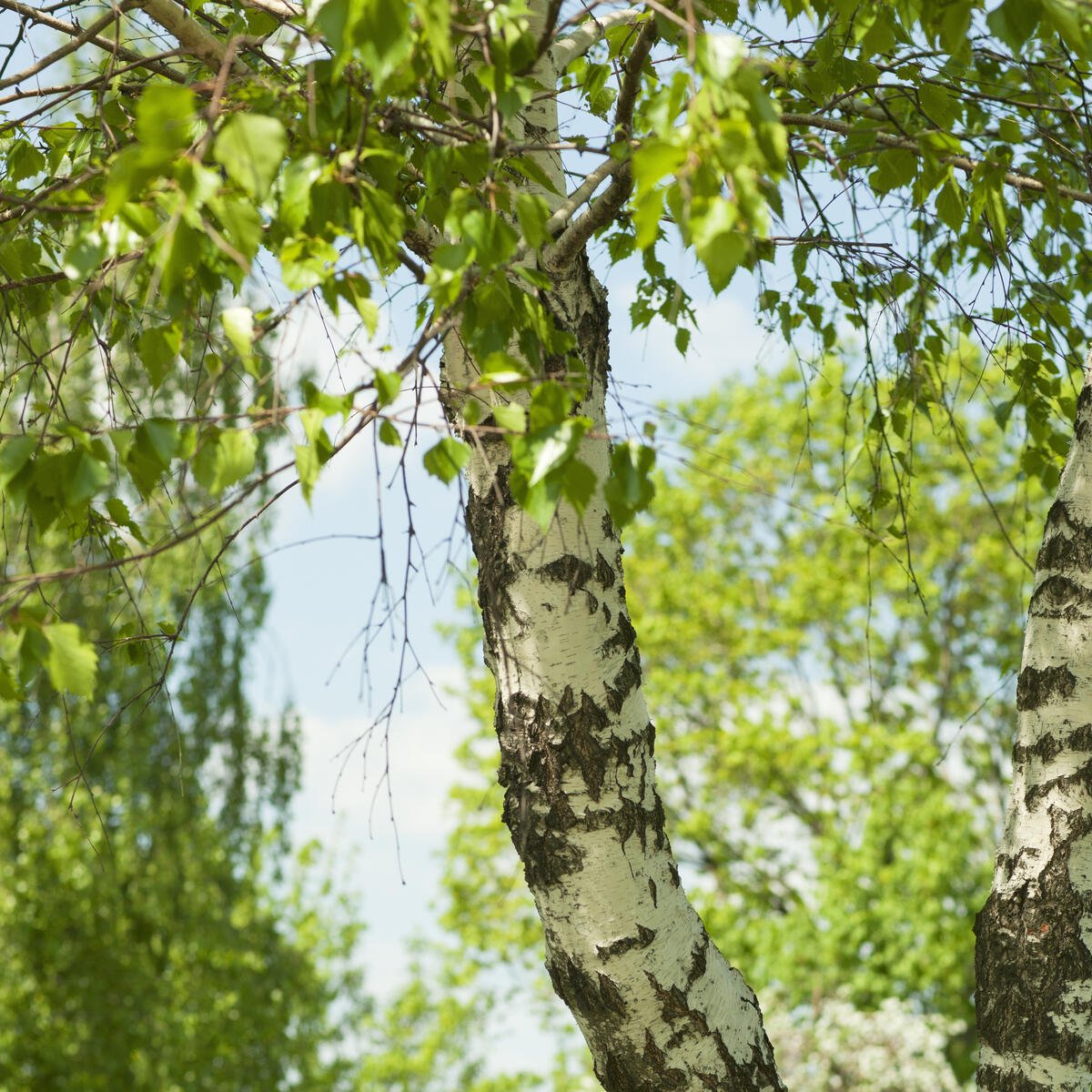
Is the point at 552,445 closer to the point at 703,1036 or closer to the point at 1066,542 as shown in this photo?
the point at 703,1036

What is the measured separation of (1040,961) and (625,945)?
2.40 feet

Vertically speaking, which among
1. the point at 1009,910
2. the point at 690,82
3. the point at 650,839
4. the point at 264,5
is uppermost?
the point at 264,5

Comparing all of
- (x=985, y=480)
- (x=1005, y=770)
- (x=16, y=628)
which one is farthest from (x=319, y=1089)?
(x=16, y=628)

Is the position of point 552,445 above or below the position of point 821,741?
below

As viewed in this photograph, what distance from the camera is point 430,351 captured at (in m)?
1.36

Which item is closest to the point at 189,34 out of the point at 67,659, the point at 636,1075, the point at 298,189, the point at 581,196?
the point at 581,196

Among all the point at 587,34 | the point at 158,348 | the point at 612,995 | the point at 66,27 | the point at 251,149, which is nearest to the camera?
the point at 251,149

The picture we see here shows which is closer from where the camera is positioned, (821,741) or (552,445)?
(552,445)

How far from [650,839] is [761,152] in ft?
3.74

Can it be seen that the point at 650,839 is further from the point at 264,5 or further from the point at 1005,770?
the point at 1005,770


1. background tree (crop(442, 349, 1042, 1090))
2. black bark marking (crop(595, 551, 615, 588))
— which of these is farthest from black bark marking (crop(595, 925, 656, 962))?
background tree (crop(442, 349, 1042, 1090))

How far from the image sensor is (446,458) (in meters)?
1.35

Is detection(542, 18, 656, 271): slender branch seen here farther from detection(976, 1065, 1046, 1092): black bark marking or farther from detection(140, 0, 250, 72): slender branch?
detection(976, 1065, 1046, 1092): black bark marking

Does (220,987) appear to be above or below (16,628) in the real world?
above
